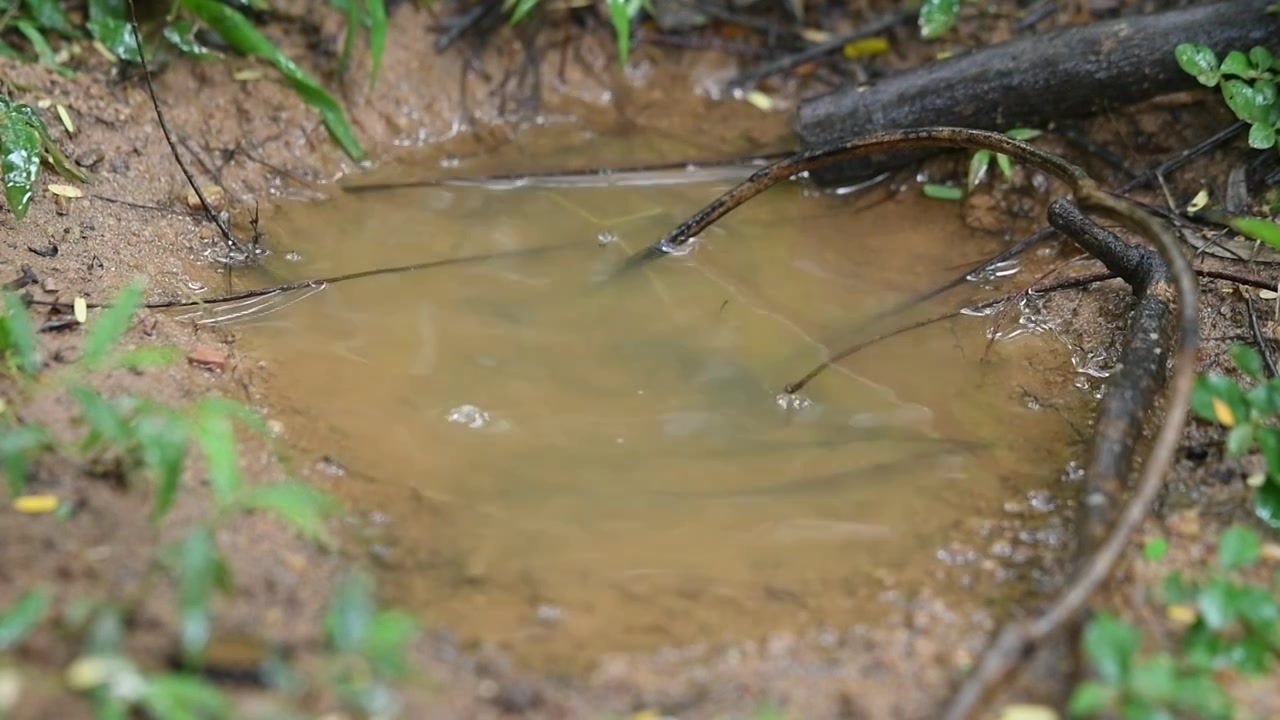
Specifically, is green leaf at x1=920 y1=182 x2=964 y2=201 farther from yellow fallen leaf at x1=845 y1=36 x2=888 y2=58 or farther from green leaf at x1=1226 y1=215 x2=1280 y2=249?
green leaf at x1=1226 y1=215 x2=1280 y2=249

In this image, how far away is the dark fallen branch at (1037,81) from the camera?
11.4 feet

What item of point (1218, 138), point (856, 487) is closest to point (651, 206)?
point (856, 487)

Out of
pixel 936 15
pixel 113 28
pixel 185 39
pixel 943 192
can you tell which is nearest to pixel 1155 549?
pixel 943 192

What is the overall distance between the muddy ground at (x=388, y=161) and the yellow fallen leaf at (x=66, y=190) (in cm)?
3

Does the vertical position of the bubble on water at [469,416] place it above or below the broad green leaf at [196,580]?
below

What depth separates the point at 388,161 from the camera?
4.16 m

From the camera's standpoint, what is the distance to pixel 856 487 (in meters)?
2.65

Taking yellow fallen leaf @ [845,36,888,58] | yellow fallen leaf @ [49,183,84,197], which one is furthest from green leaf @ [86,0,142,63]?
yellow fallen leaf @ [845,36,888,58]

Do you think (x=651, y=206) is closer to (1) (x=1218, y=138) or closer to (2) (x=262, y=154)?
(2) (x=262, y=154)

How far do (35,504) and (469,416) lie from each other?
1.04 meters

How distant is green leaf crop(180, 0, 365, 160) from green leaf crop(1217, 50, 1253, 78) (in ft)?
9.52

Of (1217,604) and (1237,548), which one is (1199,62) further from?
(1217,604)

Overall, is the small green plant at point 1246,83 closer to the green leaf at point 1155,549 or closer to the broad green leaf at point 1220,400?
the broad green leaf at point 1220,400

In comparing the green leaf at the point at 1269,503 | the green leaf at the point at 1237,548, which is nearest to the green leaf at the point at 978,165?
the green leaf at the point at 1269,503
